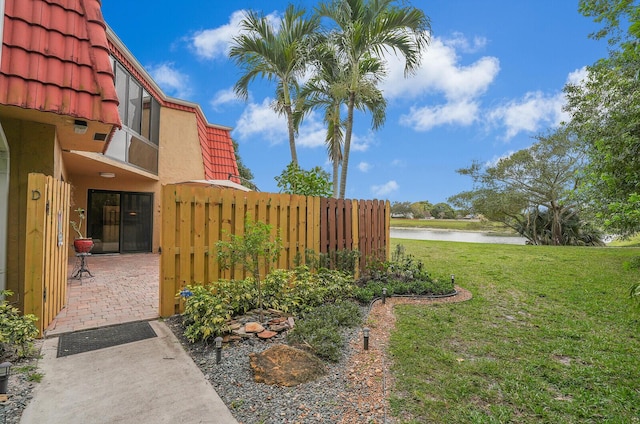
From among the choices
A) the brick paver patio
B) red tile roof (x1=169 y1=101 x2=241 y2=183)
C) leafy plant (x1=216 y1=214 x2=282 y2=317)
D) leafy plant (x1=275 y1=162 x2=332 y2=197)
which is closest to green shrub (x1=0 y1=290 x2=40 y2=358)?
the brick paver patio

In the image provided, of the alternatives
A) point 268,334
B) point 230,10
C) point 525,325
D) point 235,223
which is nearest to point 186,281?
point 235,223

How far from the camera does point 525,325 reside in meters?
4.13

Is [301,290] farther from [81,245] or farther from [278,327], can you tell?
[81,245]

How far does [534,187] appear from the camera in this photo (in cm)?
1739

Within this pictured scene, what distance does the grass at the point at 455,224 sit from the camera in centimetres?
2350

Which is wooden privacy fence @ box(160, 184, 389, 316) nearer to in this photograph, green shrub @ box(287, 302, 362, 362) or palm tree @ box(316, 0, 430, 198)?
green shrub @ box(287, 302, 362, 362)

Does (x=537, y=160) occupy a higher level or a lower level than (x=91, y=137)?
higher

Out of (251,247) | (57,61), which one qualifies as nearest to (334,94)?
(251,247)

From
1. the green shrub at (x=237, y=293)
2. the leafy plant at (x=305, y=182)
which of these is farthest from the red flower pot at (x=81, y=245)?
the leafy plant at (x=305, y=182)

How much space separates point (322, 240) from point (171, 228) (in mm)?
2777

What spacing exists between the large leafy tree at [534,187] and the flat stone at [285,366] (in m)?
17.6

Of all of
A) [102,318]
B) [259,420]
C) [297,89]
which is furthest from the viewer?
[297,89]

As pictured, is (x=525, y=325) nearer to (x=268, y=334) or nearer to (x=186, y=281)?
(x=268, y=334)

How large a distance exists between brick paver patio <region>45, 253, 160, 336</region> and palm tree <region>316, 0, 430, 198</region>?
768cm
